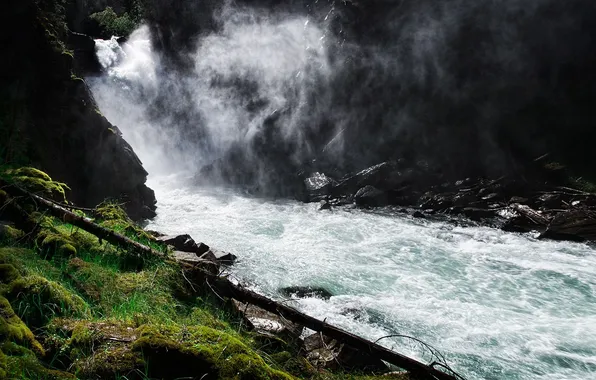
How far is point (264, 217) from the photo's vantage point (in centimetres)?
1709

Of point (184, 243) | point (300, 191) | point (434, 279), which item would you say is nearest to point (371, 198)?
point (300, 191)

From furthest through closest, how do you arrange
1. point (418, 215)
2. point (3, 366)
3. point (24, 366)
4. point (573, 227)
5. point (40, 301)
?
point (418, 215)
point (573, 227)
point (40, 301)
point (24, 366)
point (3, 366)

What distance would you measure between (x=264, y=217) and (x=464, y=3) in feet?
53.3

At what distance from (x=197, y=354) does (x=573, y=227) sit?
583 inches

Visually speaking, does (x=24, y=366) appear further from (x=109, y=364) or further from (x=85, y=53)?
(x=85, y=53)

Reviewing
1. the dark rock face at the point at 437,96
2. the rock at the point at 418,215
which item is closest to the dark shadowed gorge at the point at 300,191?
the dark rock face at the point at 437,96

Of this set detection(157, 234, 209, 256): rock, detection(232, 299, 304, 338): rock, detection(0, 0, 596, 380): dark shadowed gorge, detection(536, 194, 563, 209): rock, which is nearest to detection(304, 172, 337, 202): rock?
detection(0, 0, 596, 380): dark shadowed gorge

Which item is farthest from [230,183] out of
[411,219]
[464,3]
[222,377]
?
[222,377]

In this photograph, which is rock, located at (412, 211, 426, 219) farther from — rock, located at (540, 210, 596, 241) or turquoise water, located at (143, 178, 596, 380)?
rock, located at (540, 210, 596, 241)

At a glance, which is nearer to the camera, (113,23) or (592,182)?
(592,182)

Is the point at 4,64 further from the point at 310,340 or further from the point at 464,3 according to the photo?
the point at 464,3

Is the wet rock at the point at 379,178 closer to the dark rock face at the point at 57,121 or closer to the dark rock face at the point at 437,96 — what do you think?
the dark rock face at the point at 437,96

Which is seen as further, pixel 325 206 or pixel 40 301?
pixel 325 206

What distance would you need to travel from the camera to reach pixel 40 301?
3.48m
